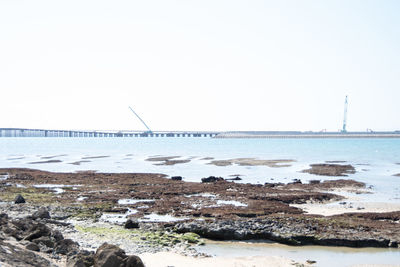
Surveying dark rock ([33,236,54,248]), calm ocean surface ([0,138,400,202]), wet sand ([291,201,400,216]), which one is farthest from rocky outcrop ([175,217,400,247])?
calm ocean surface ([0,138,400,202])

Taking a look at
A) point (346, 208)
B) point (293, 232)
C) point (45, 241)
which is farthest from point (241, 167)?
point (45, 241)

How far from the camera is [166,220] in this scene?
1838 centimetres

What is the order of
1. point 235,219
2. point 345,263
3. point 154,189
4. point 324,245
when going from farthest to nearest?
point 154,189
point 235,219
point 324,245
point 345,263

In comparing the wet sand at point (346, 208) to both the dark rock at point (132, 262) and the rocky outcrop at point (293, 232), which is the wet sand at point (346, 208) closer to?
the rocky outcrop at point (293, 232)

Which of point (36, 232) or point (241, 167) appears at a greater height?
point (36, 232)

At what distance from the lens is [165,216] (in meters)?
19.4

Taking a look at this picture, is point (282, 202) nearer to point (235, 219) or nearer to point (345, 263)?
point (235, 219)

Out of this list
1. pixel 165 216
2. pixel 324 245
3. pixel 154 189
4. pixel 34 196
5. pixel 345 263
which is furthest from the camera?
pixel 154 189

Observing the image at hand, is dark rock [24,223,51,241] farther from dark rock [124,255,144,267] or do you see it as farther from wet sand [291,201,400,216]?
wet sand [291,201,400,216]

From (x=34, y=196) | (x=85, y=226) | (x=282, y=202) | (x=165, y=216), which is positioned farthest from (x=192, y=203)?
(x=34, y=196)

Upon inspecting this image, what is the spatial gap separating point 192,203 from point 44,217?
8.48 metres

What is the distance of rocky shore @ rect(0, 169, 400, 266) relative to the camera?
12578 millimetres

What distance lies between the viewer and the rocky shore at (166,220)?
41.3ft

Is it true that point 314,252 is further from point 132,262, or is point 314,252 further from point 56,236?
point 56,236
